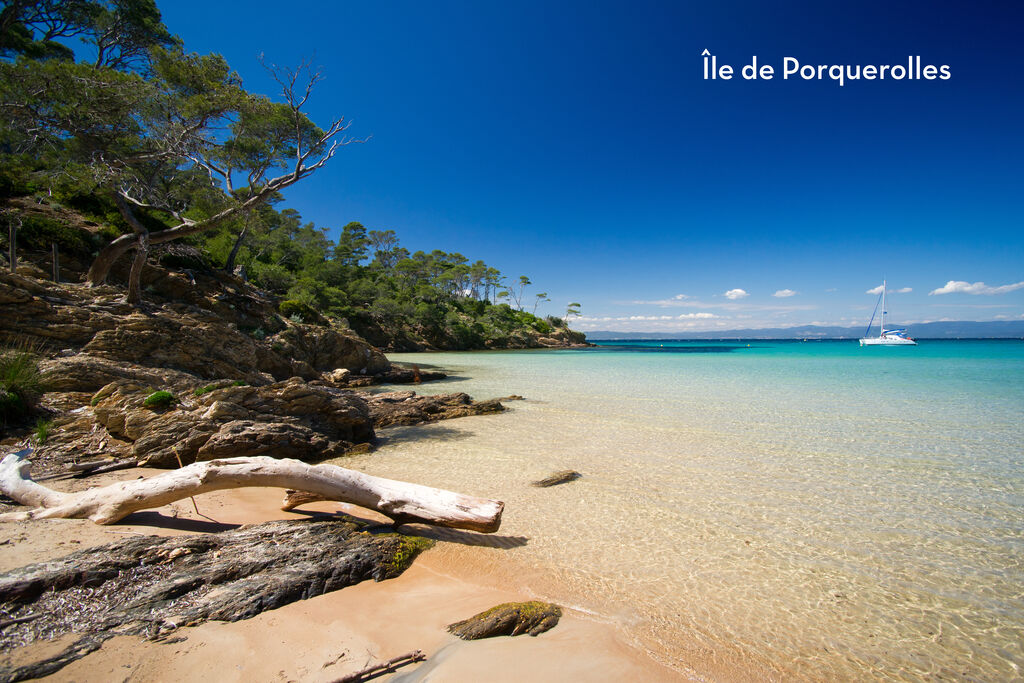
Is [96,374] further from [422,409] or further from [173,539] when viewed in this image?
[173,539]

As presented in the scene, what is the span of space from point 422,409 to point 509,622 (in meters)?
9.38

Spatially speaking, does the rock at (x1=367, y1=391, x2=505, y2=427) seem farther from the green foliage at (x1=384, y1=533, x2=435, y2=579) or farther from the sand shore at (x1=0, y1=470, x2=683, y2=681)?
the sand shore at (x1=0, y1=470, x2=683, y2=681)

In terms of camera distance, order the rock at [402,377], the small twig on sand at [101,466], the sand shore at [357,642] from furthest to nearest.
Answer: the rock at [402,377]
the small twig on sand at [101,466]
the sand shore at [357,642]

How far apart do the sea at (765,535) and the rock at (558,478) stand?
15cm

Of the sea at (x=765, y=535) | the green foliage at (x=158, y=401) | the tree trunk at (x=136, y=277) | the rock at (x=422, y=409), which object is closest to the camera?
the sea at (x=765, y=535)

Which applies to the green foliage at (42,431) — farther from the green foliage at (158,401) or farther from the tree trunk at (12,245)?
the tree trunk at (12,245)

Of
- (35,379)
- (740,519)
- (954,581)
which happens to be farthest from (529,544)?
(35,379)

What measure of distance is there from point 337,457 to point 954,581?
8406 millimetres

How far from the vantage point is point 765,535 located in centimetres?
478

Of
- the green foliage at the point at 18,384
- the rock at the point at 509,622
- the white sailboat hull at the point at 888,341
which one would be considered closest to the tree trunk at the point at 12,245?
the green foliage at the point at 18,384

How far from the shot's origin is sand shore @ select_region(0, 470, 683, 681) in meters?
2.25

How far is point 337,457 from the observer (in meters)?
7.58

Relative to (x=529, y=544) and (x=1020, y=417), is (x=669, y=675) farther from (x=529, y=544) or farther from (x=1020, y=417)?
(x=1020, y=417)

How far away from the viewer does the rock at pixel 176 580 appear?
2.43 meters
